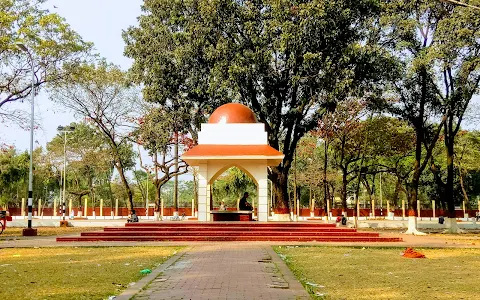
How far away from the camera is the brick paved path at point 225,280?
6840 millimetres

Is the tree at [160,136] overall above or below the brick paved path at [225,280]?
above

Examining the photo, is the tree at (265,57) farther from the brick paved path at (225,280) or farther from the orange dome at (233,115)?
the brick paved path at (225,280)

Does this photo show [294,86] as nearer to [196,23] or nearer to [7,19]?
[196,23]

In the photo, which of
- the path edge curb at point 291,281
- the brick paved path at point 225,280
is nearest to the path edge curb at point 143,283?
the brick paved path at point 225,280

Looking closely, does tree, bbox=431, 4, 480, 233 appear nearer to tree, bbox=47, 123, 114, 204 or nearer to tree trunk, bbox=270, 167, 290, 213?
tree trunk, bbox=270, 167, 290, 213

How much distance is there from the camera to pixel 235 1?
24.0m

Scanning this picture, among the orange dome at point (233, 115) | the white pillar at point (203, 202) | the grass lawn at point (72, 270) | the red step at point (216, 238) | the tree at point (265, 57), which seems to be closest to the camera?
the grass lawn at point (72, 270)

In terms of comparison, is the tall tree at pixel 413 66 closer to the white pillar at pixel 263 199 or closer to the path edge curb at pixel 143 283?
the white pillar at pixel 263 199

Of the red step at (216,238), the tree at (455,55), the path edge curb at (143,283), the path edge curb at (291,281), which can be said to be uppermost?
the tree at (455,55)

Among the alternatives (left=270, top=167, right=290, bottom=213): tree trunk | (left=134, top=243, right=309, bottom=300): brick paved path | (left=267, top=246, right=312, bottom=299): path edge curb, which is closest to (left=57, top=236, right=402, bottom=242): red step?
(left=134, top=243, right=309, bottom=300): brick paved path

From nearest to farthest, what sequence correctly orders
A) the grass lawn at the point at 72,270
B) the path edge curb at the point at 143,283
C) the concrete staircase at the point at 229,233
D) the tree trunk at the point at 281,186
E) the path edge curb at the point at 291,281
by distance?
the path edge curb at the point at 143,283
the path edge curb at the point at 291,281
the grass lawn at the point at 72,270
the concrete staircase at the point at 229,233
the tree trunk at the point at 281,186

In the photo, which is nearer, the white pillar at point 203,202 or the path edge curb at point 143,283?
the path edge curb at point 143,283

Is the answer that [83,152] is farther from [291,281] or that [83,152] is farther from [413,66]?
[291,281]

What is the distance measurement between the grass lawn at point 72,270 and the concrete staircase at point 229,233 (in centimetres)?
330
